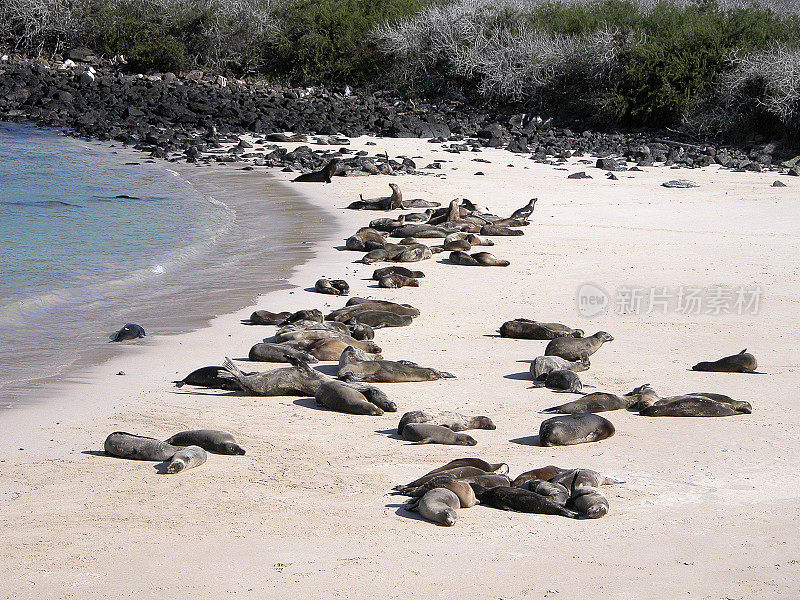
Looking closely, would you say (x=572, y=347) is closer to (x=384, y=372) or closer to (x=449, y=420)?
(x=384, y=372)

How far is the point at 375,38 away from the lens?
101ft

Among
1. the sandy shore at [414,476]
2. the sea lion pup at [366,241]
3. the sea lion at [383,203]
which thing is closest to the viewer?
the sandy shore at [414,476]

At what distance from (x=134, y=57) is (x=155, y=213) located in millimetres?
20700

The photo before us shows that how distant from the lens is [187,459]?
4461 mm

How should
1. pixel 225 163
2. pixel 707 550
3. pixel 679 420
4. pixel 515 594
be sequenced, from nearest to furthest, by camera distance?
pixel 515 594 < pixel 707 550 < pixel 679 420 < pixel 225 163

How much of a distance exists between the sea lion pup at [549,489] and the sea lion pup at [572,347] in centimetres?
238

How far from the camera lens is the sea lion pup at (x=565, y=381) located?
5840mm

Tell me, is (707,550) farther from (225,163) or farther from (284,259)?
(225,163)

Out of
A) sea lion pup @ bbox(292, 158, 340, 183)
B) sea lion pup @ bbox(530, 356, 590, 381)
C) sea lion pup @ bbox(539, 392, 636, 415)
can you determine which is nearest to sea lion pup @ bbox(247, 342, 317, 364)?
sea lion pup @ bbox(530, 356, 590, 381)

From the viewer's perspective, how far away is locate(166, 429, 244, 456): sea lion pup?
467cm

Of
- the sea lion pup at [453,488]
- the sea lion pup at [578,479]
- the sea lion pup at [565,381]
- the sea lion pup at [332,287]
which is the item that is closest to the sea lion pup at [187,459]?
the sea lion pup at [453,488]

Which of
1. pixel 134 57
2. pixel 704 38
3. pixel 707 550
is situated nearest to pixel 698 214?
pixel 707 550

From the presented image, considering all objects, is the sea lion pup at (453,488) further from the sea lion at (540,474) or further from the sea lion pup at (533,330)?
the sea lion pup at (533,330)

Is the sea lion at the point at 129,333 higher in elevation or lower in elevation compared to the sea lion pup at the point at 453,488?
lower
